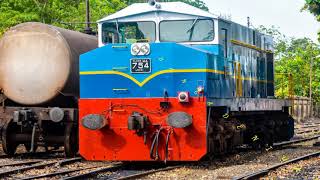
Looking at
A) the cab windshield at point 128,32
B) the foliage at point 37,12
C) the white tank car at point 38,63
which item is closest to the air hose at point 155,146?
the cab windshield at point 128,32

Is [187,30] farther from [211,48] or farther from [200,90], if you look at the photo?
[200,90]

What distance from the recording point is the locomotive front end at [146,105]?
11906mm

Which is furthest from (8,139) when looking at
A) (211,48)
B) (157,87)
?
(211,48)

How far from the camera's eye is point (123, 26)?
13469 mm

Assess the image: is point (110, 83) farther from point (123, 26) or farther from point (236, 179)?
point (236, 179)

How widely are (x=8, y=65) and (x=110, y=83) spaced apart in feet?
12.6

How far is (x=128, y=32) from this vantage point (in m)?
13.4

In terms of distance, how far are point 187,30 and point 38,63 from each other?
385 cm

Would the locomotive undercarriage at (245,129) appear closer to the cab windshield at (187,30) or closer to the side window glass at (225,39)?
the side window glass at (225,39)

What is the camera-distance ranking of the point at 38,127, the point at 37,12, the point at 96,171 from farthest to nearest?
the point at 37,12 → the point at 38,127 → the point at 96,171

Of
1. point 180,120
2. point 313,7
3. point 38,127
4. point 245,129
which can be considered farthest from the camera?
point 313,7

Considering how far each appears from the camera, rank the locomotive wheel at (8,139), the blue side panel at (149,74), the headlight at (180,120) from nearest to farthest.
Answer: the headlight at (180,120) → the blue side panel at (149,74) → the locomotive wheel at (8,139)

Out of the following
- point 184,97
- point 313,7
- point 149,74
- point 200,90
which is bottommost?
point 184,97

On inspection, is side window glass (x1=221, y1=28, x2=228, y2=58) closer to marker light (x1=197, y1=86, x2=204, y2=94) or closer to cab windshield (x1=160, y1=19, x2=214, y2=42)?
cab windshield (x1=160, y1=19, x2=214, y2=42)
